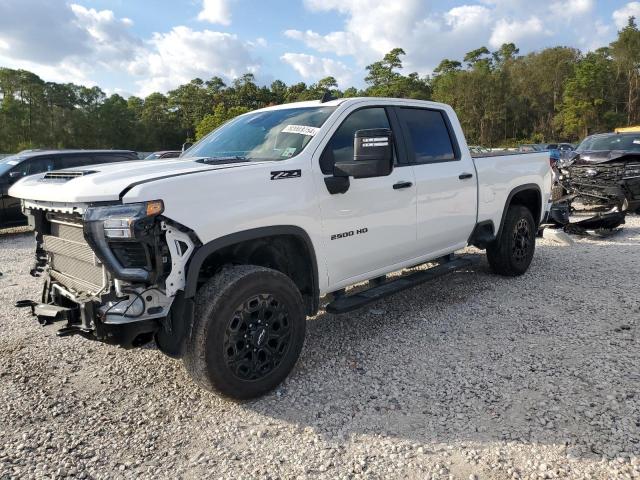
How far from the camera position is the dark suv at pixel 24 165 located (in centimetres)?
965

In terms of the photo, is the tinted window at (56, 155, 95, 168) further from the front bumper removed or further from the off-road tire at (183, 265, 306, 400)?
the off-road tire at (183, 265, 306, 400)

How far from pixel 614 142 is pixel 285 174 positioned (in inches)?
409

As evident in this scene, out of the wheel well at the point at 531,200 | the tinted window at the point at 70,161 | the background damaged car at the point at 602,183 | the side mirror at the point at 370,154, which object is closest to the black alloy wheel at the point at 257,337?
the side mirror at the point at 370,154

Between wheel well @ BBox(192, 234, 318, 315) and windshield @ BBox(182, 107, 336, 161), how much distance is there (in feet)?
2.04

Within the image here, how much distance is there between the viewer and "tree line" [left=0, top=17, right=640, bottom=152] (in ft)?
156

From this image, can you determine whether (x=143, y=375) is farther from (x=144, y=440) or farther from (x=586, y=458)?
(x=586, y=458)

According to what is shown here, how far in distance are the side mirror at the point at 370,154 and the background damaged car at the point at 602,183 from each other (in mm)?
6294

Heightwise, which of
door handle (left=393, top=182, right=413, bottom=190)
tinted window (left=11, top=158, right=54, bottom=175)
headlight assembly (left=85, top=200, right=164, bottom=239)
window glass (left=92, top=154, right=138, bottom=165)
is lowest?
headlight assembly (left=85, top=200, right=164, bottom=239)

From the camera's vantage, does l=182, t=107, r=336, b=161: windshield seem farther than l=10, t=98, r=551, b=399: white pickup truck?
Yes

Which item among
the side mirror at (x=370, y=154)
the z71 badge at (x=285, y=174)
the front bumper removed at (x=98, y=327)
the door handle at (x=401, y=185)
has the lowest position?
the front bumper removed at (x=98, y=327)

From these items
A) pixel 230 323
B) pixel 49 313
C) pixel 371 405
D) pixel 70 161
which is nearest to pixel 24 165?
pixel 70 161

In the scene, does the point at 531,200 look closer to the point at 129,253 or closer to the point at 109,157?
the point at 129,253

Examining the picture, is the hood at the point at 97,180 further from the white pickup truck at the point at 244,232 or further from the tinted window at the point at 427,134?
the tinted window at the point at 427,134

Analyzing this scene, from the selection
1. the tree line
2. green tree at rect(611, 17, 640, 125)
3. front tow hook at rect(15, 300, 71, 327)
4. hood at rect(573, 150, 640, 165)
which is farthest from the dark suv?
green tree at rect(611, 17, 640, 125)
